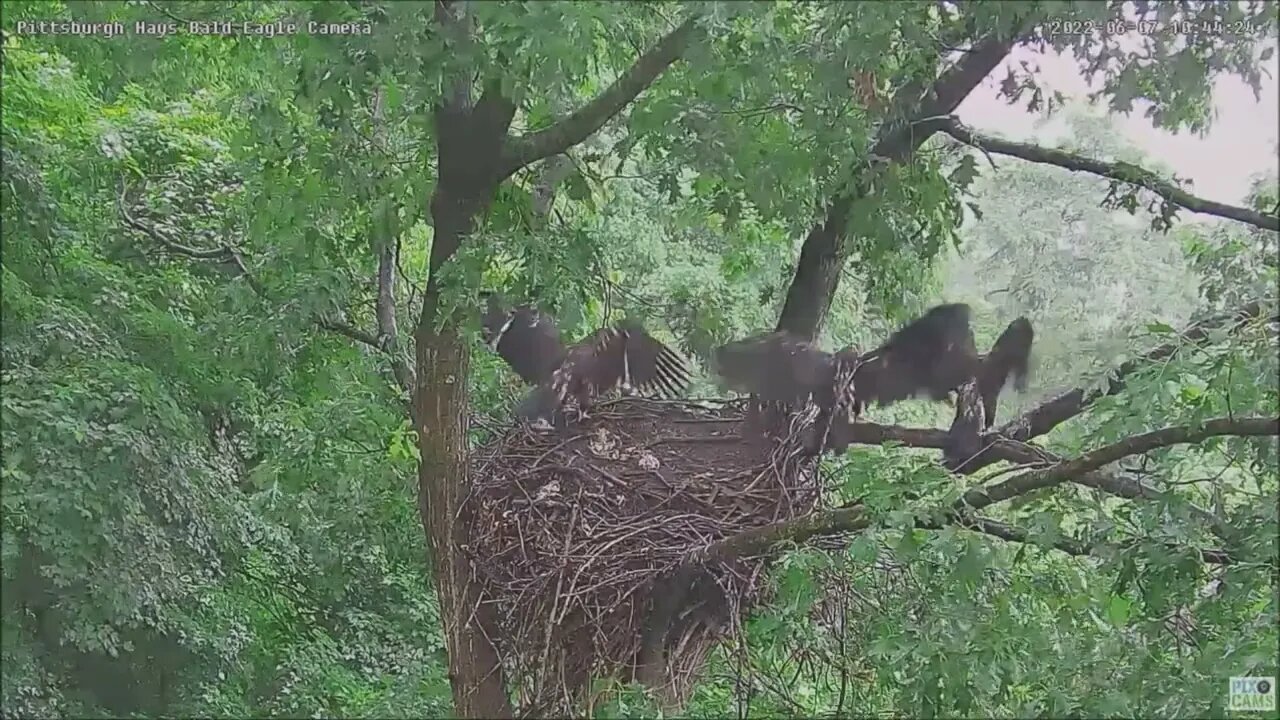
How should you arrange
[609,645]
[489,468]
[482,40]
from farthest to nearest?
[489,468], [609,645], [482,40]

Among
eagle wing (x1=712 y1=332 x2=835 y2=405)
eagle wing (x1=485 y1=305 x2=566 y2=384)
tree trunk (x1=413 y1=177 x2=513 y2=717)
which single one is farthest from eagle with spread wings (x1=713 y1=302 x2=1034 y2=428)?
tree trunk (x1=413 y1=177 x2=513 y2=717)

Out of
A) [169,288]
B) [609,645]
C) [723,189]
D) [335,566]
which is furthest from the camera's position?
[335,566]

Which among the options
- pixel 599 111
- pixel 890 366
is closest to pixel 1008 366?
pixel 890 366

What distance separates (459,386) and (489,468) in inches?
7.4

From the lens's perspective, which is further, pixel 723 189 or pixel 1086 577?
pixel 723 189

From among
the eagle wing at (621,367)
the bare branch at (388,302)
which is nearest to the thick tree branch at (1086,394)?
the eagle wing at (621,367)

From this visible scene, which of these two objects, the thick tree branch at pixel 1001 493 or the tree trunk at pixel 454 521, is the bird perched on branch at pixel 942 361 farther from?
the tree trunk at pixel 454 521

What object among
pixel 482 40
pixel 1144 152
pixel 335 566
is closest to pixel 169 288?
pixel 335 566

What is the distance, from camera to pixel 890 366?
1960 millimetres

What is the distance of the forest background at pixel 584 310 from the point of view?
1.35 meters

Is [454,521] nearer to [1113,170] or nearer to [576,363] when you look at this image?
[576,363]

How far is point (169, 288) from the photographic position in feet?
7.04

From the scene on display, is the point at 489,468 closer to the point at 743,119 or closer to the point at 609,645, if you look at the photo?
the point at 609,645

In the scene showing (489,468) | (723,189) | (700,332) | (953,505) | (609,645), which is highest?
(723,189)
